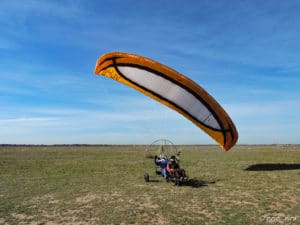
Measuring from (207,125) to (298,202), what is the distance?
760cm

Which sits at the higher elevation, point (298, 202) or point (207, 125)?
point (207, 125)

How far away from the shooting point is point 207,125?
18828 mm

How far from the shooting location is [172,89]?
16.3m

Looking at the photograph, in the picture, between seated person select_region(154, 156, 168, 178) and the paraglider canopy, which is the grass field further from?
the paraglider canopy

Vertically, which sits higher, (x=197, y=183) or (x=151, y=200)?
(x=197, y=183)

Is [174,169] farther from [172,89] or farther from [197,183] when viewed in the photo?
[172,89]

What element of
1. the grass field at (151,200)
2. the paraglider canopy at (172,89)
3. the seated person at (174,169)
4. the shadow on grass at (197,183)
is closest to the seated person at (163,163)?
the grass field at (151,200)

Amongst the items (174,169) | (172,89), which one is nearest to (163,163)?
(174,169)

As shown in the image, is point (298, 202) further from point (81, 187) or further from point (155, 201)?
point (81, 187)

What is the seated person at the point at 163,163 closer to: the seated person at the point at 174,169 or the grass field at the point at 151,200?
the grass field at the point at 151,200

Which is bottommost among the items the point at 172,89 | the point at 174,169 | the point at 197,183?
the point at 197,183

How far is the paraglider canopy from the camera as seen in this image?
49.1ft

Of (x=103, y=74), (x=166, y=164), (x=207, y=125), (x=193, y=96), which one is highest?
(x=103, y=74)

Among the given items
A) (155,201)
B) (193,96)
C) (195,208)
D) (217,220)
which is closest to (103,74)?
(193,96)
